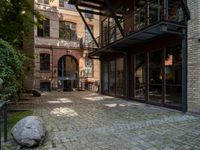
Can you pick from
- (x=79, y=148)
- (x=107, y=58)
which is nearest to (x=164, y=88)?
(x=79, y=148)

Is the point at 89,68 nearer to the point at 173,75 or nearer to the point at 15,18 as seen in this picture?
the point at 15,18

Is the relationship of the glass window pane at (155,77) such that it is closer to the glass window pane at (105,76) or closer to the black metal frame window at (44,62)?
the glass window pane at (105,76)

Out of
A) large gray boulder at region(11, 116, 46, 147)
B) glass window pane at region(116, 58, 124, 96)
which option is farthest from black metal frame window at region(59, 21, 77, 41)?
large gray boulder at region(11, 116, 46, 147)

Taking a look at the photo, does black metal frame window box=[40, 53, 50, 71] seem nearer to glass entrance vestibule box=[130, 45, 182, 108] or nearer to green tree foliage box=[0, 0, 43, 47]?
green tree foliage box=[0, 0, 43, 47]

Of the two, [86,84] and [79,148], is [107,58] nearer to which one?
[86,84]

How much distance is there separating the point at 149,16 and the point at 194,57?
3.45 meters

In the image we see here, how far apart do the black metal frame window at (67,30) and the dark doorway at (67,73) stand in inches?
83.5

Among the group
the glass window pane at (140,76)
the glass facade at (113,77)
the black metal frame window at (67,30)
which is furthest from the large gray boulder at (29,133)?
the black metal frame window at (67,30)

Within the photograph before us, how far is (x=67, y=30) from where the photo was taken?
2448cm

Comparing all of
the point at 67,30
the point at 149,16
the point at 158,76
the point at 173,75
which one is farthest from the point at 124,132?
the point at 67,30

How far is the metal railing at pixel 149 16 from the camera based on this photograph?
27.1ft

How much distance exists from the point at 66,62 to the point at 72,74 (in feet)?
4.77

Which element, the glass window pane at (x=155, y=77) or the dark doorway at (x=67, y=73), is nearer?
the glass window pane at (x=155, y=77)

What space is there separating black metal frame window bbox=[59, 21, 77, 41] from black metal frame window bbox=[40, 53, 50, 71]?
267 cm
